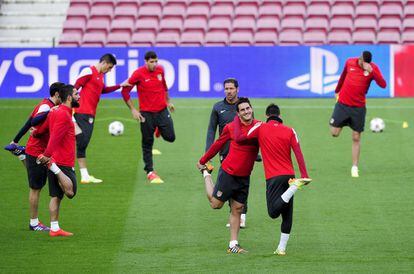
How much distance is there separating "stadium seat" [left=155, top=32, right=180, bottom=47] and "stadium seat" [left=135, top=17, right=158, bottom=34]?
1.57ft

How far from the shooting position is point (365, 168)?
20.8 m

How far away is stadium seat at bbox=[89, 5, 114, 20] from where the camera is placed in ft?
114

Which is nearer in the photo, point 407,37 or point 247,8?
point 407,37

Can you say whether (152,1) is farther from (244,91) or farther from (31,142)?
(31,142)

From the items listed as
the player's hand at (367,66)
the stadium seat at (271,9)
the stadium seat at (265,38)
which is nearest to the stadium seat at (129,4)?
the stadium seat at (271,9)

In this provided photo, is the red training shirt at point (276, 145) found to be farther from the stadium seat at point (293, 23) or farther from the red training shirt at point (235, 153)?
the stadium seat at point (293, 23)

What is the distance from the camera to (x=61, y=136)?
14109 mm

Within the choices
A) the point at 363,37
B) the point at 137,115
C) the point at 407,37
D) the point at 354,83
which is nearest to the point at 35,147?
the point at 137,115

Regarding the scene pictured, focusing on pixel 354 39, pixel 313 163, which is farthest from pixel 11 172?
pixel 354 39

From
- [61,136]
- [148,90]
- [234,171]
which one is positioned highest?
[148,90]

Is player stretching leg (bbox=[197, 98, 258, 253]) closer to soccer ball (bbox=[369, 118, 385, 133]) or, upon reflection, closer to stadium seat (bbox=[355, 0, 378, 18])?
soccer ball (bbox=[369, 118, 385, 133])

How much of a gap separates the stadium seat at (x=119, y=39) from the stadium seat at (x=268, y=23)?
3.96m

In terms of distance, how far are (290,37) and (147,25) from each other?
14.5 ft

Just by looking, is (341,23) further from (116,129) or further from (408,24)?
(116,129)
